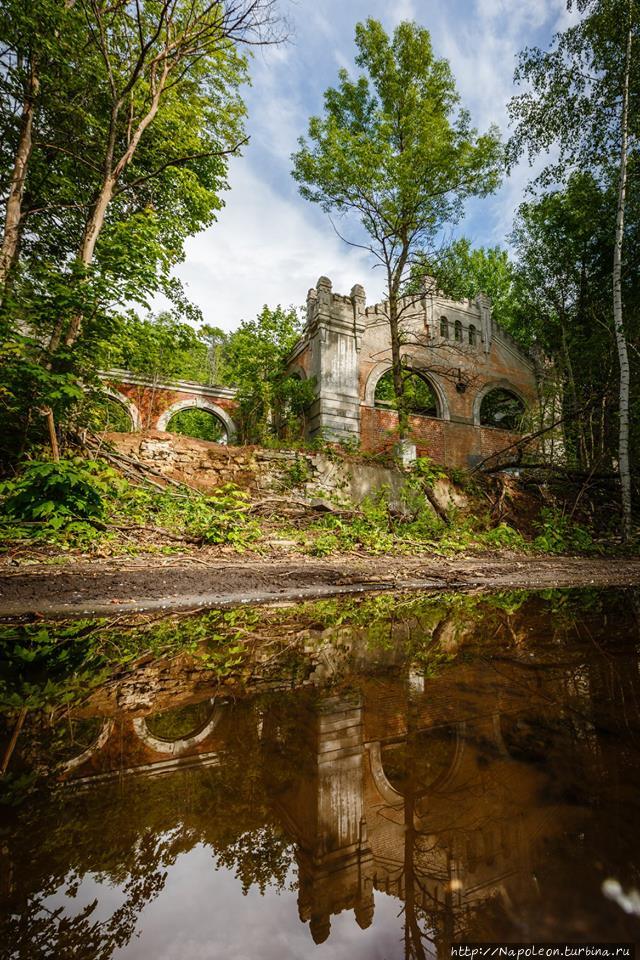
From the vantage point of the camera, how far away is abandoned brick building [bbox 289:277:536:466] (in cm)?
1209

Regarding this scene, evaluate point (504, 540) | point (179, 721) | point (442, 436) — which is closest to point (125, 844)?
point (179, 721)

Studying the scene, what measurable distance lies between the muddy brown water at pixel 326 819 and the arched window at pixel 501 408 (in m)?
16.6

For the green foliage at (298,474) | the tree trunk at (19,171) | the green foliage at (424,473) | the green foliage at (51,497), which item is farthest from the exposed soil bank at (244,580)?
the tree trunk at (19,171)

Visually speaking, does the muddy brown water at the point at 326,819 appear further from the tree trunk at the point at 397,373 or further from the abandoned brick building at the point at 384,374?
the abandoned brick building at the point at 384,374

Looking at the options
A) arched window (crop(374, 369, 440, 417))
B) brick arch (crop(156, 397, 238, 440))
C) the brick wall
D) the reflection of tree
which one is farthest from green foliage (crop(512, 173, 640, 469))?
the reflection of tree

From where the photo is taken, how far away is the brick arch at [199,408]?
1451 centimetres

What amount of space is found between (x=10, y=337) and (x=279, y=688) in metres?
5.97

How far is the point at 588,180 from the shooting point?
10.7 metres

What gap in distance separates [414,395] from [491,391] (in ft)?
18.1

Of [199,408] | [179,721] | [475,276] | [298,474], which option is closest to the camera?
[179,721]

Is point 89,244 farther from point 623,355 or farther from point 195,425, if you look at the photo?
point 195,425

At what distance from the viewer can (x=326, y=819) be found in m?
0.79

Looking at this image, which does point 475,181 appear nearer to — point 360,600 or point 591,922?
point 360,600

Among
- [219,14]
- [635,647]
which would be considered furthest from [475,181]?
[635,647]
